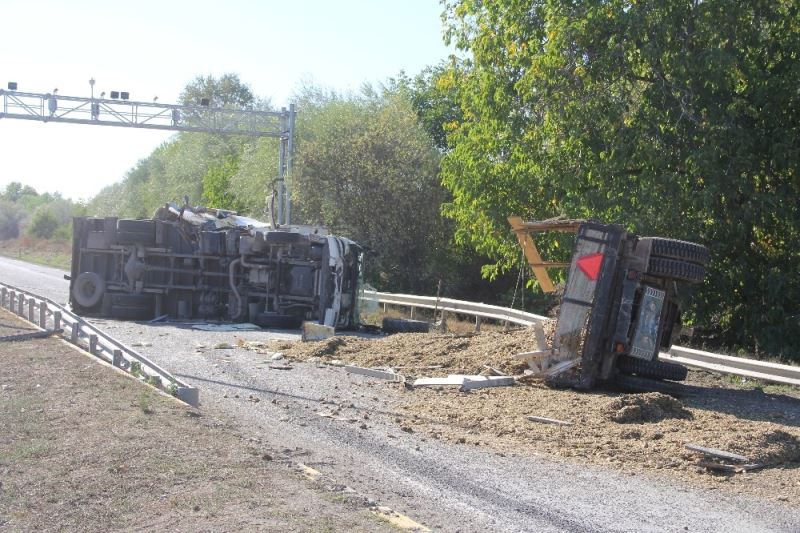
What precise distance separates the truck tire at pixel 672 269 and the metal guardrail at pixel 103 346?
5.79 metres

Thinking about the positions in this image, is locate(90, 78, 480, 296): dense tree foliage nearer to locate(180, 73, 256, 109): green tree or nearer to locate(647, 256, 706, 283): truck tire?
locate(647, 256, 706, 283): truck tire

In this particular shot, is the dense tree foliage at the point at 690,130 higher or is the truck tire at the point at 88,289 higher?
the dense tree foliage at the point at 690,130

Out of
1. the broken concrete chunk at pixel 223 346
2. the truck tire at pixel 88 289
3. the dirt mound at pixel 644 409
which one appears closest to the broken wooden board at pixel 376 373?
the broken concrete chunk at pixel 223 346

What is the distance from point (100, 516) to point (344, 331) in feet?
51.1

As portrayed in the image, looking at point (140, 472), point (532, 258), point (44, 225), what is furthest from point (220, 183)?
point (140, 472)

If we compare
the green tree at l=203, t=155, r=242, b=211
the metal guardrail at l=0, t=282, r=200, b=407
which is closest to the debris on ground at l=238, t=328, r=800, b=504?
the metal guardrail at l=0, t=282, r=200, b=407

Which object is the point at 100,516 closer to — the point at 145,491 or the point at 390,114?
the point at 145,491

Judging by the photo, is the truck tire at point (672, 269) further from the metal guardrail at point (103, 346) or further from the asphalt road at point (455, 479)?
the metal guardrail at point (103, 346)

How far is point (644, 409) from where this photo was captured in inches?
416

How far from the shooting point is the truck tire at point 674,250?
1267 centimetres

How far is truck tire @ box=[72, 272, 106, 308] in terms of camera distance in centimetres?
2228

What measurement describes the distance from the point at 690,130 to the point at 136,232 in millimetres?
11749

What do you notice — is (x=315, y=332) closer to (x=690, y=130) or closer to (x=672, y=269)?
(x=672, y=269)

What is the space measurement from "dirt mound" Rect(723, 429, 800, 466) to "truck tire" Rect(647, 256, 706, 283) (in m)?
3.41
